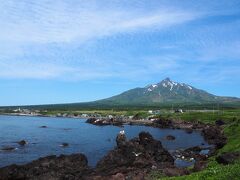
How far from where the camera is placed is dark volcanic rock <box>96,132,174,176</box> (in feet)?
195

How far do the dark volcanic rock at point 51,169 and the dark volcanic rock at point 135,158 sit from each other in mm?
2992

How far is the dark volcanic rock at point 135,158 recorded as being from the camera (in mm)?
59344

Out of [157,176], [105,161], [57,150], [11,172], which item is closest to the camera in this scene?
[157,176]

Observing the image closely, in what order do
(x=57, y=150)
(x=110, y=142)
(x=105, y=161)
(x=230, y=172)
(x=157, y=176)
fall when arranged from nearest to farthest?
(x=230, y=172)
(x=157, y=176)
(x=105, y=161)
(x=57, y=150)
(x=110, y=142)

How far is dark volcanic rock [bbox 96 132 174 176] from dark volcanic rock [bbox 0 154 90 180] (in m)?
2.99

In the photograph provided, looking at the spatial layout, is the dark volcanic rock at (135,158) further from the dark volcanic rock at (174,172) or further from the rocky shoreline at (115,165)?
the dark volcanic rock at (174,172)

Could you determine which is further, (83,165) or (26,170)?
(83,165)

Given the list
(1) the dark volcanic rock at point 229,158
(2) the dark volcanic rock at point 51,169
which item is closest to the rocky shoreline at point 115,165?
(2) the dark volcanic rock at point 51,169

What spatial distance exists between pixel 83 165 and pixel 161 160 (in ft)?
49.7

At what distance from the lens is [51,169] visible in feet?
200

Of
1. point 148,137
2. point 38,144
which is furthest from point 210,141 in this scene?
point 38,144

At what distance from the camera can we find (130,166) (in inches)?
2419

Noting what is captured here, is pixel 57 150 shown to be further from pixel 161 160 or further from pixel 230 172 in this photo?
pixel 230 172

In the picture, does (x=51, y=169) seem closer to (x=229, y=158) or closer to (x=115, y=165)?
(x=115, y=165)
